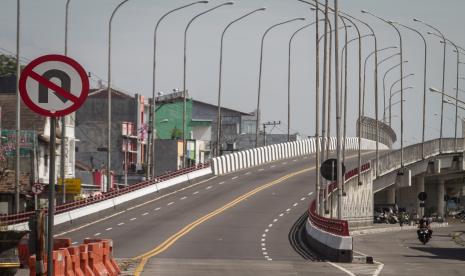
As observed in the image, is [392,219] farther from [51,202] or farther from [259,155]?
[51,202]

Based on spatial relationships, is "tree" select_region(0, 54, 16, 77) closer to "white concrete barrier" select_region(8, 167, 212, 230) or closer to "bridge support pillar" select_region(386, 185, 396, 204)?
"bridge support pillar" select_region(386, 185, 396, 204)

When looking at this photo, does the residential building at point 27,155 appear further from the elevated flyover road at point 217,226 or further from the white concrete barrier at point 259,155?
the white concrete barrier at point 259,155

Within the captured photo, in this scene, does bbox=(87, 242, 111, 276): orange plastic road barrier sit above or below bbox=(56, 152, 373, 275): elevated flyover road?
above

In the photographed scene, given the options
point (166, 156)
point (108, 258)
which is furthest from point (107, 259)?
point (166, 156)

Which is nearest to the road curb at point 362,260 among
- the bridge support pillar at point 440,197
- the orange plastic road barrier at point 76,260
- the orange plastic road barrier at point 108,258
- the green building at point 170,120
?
the orange plastic road barrier at point 108,258

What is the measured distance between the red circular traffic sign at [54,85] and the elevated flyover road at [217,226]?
16.0m

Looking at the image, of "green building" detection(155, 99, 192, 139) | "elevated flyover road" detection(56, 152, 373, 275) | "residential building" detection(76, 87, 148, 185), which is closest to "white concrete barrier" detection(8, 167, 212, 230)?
"elevated flyover road" detection(56, 152, 373, 275)

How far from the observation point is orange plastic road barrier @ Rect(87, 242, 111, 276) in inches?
930

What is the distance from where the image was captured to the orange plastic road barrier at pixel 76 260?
21656mm

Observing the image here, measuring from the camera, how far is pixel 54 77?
11758 mm

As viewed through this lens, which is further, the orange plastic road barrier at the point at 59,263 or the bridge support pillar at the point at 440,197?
the bridge support pillar at the point at 440,197

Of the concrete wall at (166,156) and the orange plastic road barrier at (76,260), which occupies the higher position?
the concrete wall at (166,156)

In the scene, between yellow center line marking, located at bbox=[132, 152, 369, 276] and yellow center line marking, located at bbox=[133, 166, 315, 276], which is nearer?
yellow center line marking, located at bbox=[132, 152, 369, 276]

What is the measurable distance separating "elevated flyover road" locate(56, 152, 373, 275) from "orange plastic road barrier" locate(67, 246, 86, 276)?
16.8 feet
